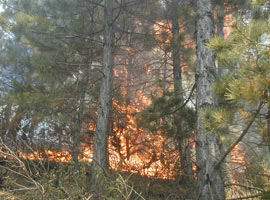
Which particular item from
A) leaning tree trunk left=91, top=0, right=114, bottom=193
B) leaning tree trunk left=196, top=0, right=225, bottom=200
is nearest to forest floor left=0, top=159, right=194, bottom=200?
leaning tree trunk left=196, top=0, right=225, bottom=200

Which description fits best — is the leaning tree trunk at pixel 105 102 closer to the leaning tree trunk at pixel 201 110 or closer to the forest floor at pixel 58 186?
the forest floor at pixel 58 186

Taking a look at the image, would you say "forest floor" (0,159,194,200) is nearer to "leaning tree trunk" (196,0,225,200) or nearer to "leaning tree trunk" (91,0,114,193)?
"leaning tree trunk" (196,0,225,200)

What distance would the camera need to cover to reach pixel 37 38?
7199 mm

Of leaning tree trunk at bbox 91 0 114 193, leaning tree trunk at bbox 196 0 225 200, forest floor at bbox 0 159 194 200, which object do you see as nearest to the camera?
forest floor at bbox 0 159 194 200

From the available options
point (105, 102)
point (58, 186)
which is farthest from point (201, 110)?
point (105, 102)

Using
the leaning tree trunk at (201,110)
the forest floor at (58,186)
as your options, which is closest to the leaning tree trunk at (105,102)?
the forest floor at (58,186)

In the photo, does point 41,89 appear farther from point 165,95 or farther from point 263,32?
point 263,32

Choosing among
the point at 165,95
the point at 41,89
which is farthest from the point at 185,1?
the point at 41,89

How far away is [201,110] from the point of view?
2.88 meters

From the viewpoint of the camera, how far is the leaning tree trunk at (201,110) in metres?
3.00

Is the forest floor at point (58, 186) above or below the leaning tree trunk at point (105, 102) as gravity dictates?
below

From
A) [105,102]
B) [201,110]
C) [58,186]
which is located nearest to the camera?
[58,186]

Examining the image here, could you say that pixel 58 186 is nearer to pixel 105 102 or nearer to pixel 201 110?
pixel 201 110

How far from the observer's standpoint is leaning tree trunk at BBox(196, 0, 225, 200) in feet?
9.84
